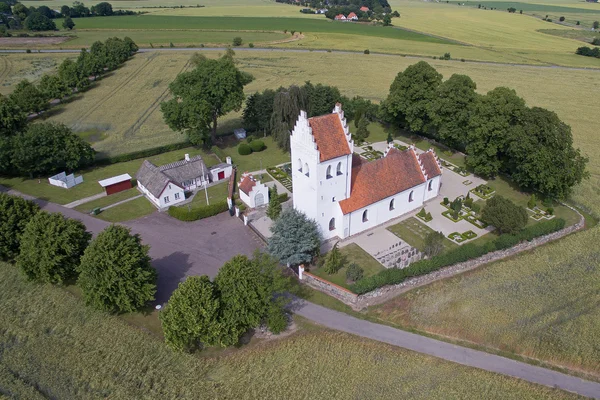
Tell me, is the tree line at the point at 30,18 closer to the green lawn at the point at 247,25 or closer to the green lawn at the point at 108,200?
the green lawn at the point at 247,25

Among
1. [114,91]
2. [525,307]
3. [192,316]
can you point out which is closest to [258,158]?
[192,316]

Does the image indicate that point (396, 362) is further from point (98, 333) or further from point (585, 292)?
point (98, 333)

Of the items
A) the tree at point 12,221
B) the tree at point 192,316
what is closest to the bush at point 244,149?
the tree at point 12,221


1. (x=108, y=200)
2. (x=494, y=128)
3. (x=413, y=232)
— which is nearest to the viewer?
(x=413, y=232)

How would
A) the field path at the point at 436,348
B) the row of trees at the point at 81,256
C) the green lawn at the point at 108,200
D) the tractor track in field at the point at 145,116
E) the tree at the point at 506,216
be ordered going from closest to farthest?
the field path at the point at 436,348
the row of trees at the point at 81,256
the tree at the point at 506,216
the green lawn at the point at 108,200
the tractor track in field at the point at 145,116

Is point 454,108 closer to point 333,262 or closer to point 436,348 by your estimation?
point 333,262

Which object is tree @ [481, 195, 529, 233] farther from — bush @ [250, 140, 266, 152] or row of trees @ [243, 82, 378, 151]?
bush @ [250, 140, 266, 152]
